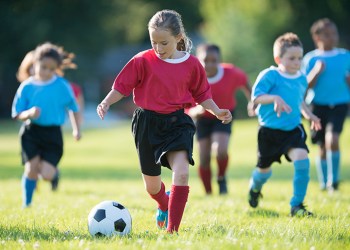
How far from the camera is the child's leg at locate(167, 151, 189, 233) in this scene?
5484 millimetres

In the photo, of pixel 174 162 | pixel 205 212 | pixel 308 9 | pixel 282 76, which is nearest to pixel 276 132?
pixel 282 76

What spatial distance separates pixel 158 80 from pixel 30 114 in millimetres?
2938

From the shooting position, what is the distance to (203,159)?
10.3 meters

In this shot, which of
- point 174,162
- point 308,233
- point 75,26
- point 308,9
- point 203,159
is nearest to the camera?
point 308,233

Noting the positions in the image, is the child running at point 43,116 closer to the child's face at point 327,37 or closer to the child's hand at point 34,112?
the child's hand at point 34,112

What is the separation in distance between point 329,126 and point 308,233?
5432 millimetres

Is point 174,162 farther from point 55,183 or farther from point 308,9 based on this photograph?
point 308,9

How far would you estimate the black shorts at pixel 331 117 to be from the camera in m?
10.3

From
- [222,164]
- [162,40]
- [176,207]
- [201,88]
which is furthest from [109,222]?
[222,164]

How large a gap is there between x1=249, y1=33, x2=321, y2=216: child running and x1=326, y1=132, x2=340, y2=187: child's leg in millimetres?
3120

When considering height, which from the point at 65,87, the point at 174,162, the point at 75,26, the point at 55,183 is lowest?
the point at 55,183

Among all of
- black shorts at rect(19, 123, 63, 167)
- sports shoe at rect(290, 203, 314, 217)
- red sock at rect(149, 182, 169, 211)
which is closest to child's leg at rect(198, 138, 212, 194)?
black shorts at rect(19, 123, 63, 167)

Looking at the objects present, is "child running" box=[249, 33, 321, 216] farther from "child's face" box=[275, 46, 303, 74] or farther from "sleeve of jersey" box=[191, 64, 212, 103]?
"sleeve of jersey" box=[191, 64, 212, 103]

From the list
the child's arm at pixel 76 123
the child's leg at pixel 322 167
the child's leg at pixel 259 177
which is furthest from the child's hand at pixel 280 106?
the child's leg at pixel 322 167
